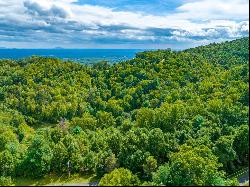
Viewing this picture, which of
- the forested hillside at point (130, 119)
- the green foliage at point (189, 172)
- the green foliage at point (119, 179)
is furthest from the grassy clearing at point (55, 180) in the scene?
the green foliage at point (189, 172)

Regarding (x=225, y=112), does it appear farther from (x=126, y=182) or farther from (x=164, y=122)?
(x=126, y=182)

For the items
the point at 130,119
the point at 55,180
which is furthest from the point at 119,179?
the point at 130,119

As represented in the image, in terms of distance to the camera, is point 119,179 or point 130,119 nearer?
point 119,179

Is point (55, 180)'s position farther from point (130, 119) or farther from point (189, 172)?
point (130, 119)

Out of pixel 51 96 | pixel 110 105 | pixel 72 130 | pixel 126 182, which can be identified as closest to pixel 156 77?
pixel 110 105

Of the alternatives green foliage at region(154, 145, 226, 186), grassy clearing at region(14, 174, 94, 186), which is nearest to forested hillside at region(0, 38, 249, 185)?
green foliage at region(154, 145, 226, 186)

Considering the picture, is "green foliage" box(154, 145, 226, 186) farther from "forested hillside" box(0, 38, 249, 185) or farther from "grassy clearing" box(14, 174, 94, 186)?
"grassy clearing" box(14, 174, 94, 186)

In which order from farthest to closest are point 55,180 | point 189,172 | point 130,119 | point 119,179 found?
point 130,119, point 55,180, point 189,172, point 119,179
